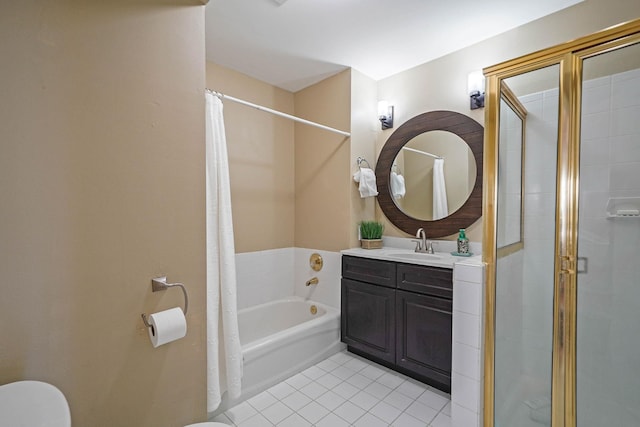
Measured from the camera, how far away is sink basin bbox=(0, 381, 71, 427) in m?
0.73

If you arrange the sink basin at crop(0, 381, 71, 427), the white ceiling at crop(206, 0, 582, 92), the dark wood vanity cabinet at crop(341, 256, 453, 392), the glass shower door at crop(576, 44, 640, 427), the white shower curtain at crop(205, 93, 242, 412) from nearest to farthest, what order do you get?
the sink basin at crop(0, 381, 71, 427) < the glass shower door at crop(576, 44, 640, 427) < the white shower curtain at crop(205, 93, 242, 412) < the white ceiling at crop(206, 0, 582, 92) < the dark wood vanity cabinet at crop(341, 256, 453, 392)

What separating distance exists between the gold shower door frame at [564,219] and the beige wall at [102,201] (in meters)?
1.51

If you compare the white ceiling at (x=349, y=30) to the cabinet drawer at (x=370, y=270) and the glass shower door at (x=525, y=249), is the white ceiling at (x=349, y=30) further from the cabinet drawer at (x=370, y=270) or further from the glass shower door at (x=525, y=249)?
the cabinet drawer at (x=370, y=270)

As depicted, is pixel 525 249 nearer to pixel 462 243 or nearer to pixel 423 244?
pixel 462 243

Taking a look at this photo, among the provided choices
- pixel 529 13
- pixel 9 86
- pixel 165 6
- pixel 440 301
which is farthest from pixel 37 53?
pixel 529 13

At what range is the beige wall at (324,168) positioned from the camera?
269cm

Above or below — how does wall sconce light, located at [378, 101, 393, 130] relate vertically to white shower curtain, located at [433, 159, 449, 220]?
above

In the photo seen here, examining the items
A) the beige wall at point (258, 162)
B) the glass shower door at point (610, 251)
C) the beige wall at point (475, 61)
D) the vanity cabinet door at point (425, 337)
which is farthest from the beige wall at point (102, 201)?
the glass shower door at point (610, 251)

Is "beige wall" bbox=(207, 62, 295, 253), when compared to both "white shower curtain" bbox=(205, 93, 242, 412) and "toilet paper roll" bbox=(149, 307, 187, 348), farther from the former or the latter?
"toilet paper roll" bbox=(149, 307, 187, 348)

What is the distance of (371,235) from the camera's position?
8.64 feet

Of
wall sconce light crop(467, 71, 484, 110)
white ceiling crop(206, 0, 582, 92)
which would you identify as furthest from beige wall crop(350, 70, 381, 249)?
wall sconce light crop(467, 71, 484, 110)

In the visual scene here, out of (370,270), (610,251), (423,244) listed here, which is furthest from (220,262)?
(610,251)

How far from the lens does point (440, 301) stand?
1.93 metres

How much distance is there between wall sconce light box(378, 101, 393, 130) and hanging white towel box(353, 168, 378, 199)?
51 centimetres
